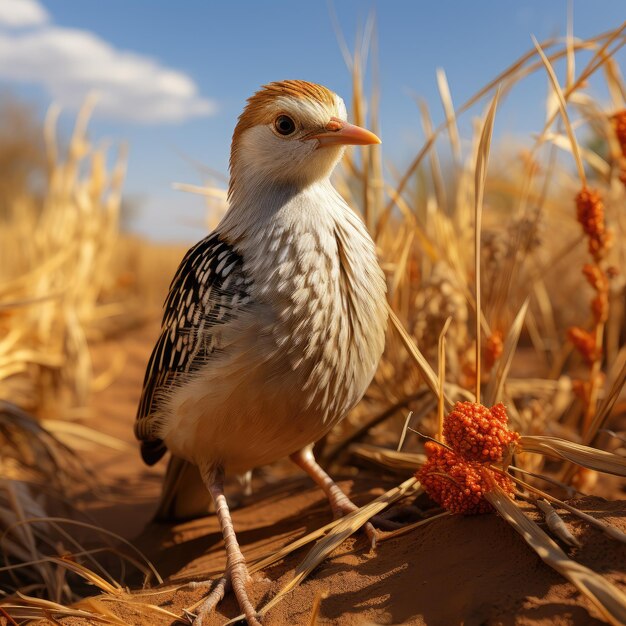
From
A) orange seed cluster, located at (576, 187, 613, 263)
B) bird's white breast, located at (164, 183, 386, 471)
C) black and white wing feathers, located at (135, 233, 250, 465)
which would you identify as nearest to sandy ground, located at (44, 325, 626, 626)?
bird's white breast, located at (164, 183, 386, 471)

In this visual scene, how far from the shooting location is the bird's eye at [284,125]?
2371 mm

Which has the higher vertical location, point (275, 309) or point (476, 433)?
point (275, 309)

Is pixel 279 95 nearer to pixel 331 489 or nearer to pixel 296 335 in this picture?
pixel 296 335

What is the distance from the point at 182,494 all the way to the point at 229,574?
952 millimetres

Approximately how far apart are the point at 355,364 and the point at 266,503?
45.2 inches

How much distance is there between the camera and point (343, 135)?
232 cm

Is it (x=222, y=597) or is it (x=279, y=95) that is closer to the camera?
(x=222, y=597)

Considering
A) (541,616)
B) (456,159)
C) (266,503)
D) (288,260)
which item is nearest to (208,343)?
(288,260)

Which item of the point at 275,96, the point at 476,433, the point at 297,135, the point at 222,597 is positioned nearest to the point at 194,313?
the point at 297,135

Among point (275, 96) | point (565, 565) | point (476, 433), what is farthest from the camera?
point (275, 96)

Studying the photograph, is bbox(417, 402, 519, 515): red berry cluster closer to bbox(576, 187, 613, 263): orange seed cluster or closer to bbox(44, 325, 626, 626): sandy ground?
bbox(44, 325, 626, 626): sandy ground

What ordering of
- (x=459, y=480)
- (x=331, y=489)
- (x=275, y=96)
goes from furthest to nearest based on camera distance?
1. (x=331, y=489)
2. (x=275, y=96)
3. (x=459, y=480)

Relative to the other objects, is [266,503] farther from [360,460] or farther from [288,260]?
[288,260]

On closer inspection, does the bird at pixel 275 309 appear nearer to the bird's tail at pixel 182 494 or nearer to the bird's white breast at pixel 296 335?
the bird's white breast at pixel 296 335
